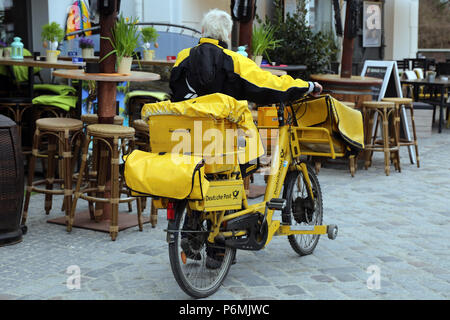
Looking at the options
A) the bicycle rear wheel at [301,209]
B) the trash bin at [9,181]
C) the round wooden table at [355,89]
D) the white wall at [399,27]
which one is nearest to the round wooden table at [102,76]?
the trash bin at [9,181]

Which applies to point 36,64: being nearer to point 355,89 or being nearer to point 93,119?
point 93,119

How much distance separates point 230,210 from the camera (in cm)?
435

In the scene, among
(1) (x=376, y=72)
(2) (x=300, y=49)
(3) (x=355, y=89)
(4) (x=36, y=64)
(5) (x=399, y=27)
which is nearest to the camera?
(4) (x=36, y=64)

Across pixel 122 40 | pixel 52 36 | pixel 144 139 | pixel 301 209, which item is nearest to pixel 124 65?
pixel 122 40

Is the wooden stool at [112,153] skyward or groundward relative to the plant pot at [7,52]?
groundward

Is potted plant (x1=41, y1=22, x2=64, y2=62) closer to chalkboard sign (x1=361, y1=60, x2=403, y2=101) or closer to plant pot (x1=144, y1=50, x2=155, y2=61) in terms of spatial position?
plant pot (x1=144, y1=50, x2=155, y2=61)

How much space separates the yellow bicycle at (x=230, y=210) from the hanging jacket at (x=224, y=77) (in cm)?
28

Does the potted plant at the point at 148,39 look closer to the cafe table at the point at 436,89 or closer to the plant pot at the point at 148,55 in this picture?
the plant pot at the point at 148,55

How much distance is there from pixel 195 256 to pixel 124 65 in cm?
233

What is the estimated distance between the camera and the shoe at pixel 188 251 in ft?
13.8

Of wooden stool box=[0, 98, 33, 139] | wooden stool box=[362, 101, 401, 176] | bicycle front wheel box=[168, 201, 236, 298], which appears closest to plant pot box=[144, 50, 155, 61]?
wooden stool box=[0, 98, 33, 139]

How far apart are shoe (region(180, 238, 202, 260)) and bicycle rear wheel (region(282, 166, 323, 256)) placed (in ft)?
2.65

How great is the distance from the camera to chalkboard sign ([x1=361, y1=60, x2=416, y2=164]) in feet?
31.9
